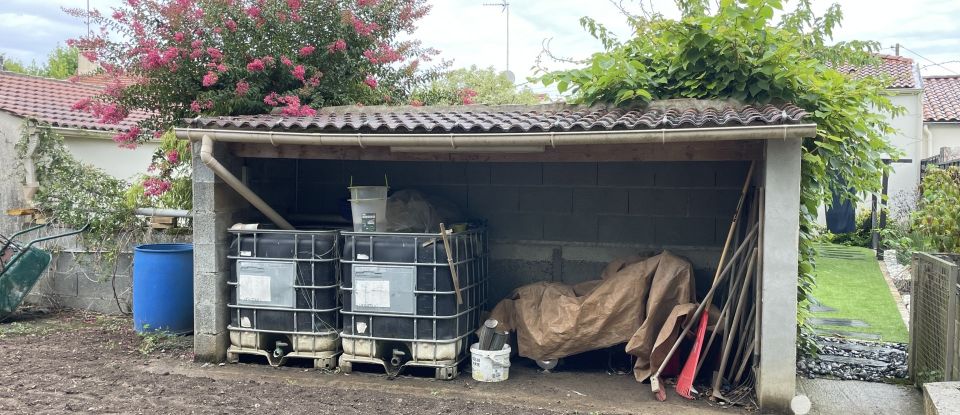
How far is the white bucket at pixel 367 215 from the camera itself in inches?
250

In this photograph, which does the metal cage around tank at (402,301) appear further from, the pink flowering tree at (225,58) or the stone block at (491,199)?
the pink flowering tree at (225,58)

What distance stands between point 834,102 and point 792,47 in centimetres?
56

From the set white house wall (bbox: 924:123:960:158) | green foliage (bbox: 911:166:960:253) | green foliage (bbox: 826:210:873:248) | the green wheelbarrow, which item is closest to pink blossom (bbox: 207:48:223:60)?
the green wheelbarrow

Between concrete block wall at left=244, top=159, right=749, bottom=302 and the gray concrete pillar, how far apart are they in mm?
602

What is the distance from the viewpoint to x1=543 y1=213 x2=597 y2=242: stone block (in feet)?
23.4

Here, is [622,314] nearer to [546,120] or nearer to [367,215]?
[546,120]

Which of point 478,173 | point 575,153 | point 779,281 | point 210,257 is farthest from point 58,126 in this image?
point 779,281

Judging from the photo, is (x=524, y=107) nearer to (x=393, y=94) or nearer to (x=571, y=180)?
(x=571, y=180)

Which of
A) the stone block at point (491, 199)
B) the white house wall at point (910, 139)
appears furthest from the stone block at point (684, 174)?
the white house wall at point (910, 139)

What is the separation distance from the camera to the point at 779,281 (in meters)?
5.33

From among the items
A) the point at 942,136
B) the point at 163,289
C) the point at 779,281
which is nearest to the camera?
the point at 779,281

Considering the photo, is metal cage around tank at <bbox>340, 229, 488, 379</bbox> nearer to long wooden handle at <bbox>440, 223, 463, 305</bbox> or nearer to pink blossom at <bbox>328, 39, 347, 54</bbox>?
long wooden handle at <bbox>440, 223, 463, 305</bbox>

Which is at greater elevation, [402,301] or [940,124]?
[940,124]

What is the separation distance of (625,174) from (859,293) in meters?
5.86
